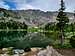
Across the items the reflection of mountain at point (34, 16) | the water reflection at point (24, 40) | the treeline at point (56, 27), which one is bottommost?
the water reflection at point (24, 40)

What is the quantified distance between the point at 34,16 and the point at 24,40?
38.8 inches

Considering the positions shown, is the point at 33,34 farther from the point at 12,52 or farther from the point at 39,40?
the point at 12,52

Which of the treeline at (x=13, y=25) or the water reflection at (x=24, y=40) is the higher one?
the treeline at (x=13, y=25)

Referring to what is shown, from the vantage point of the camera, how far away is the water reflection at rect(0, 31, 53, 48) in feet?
19.0

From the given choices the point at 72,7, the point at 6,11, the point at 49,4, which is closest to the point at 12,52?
the point at 6,11

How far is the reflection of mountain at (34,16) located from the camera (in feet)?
19.7

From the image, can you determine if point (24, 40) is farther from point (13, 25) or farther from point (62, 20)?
point (62, 20)

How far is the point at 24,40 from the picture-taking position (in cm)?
585

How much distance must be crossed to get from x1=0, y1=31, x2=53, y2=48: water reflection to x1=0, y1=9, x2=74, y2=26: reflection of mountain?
42cm

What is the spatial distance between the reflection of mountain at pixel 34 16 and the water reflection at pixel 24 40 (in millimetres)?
417

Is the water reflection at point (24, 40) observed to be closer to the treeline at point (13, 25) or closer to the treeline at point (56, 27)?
the treeline at point (13, 25)

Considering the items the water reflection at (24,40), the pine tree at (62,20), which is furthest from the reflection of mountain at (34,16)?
the water reflection at (24,40)

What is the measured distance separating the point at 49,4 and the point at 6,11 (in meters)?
1.36

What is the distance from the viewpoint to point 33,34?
19.5 ft
